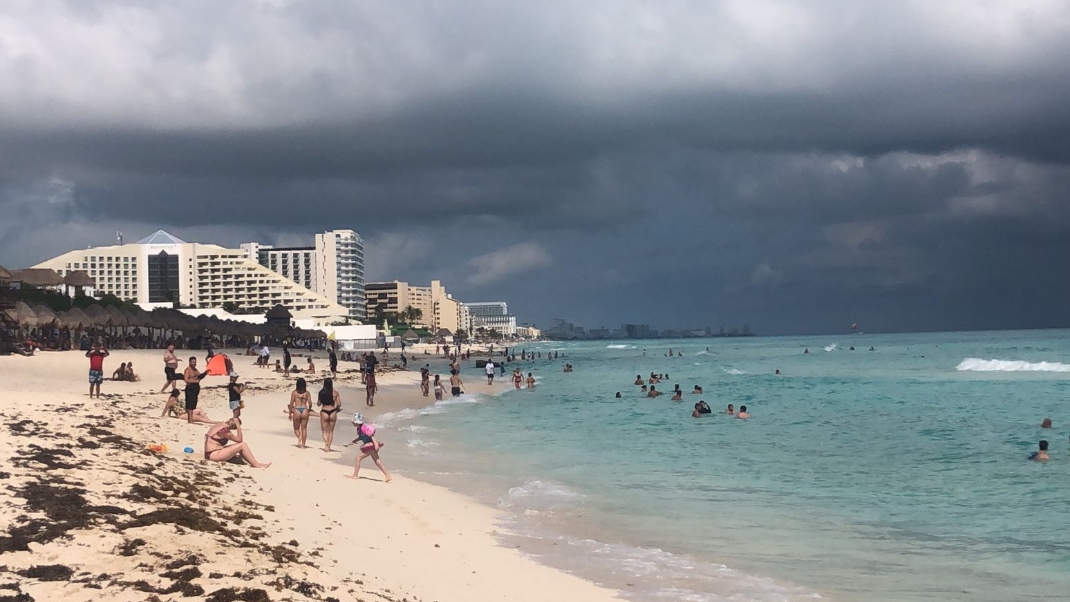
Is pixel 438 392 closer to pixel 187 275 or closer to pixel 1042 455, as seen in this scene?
pixel 1042 455

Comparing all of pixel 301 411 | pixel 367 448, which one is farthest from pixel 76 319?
pixel 367 448

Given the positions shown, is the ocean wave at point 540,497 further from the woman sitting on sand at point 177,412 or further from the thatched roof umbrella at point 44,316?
the thatched roof umbrella at point 44,316

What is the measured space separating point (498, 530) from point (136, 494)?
4.27 metres

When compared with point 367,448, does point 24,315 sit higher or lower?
higher

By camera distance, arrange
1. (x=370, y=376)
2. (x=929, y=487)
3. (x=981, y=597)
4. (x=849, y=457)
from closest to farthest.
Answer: (x=981, y=597)
(x=929, y=487)
(x=849, y=457)
(x=370, y=376)

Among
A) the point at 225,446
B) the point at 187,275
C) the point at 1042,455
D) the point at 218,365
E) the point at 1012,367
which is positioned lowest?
the point at 1012,367

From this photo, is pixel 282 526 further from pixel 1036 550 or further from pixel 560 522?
pixel 1036 550

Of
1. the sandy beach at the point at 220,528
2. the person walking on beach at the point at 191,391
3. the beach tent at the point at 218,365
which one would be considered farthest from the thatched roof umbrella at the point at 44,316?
the sandy beach at the point at 220,528

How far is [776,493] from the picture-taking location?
46.4ft

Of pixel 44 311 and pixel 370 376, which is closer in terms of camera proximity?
pixel 370 376

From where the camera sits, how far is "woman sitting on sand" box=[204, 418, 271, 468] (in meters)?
12.2

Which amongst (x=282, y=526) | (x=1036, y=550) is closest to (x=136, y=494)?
(x=282, y=526)

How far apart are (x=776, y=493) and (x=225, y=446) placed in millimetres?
8596

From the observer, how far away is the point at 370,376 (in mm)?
30469
